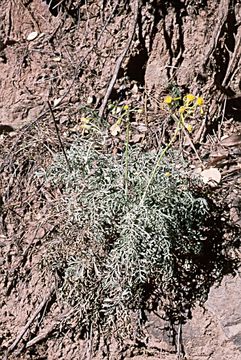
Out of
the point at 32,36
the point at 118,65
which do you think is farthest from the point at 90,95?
the point at 32,36

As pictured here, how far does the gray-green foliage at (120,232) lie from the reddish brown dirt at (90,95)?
0.19 m

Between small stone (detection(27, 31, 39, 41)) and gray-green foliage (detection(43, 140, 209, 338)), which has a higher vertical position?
small stone (detection(27, 31, 39, 41))

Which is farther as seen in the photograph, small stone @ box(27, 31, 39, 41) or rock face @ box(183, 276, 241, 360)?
small stone @ box(27, 31, 39, 41)

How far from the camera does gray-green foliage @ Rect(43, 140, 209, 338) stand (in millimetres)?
2602

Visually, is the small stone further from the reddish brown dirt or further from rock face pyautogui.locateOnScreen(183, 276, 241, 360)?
rock face pyautogui.locateOnScreen(183, 276, 241, 360)

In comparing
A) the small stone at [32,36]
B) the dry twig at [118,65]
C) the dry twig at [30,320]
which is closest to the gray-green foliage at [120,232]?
the dry twig at [30,320]

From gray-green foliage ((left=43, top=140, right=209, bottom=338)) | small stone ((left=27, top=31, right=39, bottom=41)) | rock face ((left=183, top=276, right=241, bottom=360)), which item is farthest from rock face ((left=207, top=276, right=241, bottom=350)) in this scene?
small stone ((left=27, top=31, right=39, bottom=41))

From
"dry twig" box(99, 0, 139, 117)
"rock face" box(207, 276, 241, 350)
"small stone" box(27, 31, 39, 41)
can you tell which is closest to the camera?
"rock face" box(207, 276, 241, 350)

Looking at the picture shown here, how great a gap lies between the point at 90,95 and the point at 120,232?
2.93 ft

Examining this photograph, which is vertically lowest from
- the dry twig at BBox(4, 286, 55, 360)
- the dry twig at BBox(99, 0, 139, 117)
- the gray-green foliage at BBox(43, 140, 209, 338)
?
the dry twig at BBox(4, 286, 55, 360)

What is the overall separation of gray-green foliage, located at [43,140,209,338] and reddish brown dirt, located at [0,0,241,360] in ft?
0.64

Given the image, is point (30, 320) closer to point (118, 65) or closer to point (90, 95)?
point (90, 95)

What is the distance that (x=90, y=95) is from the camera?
3.23 meters

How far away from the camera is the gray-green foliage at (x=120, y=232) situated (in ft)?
8.54
